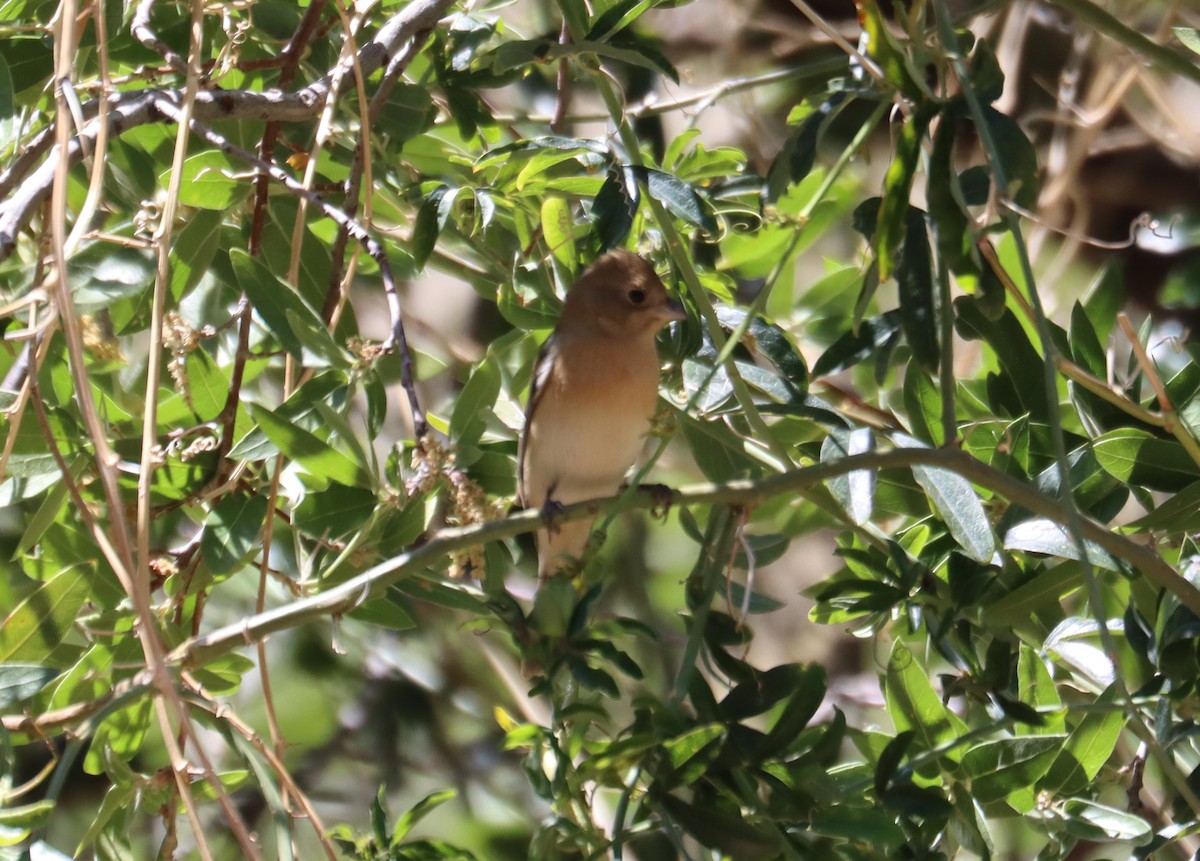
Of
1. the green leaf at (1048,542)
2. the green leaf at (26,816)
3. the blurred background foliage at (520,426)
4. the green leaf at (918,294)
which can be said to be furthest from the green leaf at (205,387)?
the green leaf at (1048,542)

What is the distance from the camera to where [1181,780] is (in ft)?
6.53

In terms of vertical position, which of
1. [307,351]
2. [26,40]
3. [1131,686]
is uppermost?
[26,40]

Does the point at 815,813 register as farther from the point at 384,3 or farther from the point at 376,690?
the point at 376,690

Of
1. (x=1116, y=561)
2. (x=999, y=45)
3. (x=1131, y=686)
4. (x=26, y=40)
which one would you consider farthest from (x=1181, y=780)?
(x=999, y=45)

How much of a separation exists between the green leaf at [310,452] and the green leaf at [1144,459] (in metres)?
1.34

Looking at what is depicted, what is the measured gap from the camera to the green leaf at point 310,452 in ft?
7.61

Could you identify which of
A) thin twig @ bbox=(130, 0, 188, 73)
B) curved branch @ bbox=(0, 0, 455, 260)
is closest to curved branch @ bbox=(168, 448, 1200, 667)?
curved branch @ bbox=(0, 0, 455, 260)

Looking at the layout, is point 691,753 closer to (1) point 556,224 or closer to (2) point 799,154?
(2) point 799,154

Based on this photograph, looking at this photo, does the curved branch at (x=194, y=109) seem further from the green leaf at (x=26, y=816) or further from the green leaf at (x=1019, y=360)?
the green leaf at (x=1019, y=360)

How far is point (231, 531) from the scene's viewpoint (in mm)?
2580

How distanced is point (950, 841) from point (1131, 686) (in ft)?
1.63

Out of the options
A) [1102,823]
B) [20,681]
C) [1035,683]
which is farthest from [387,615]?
[1102,823]

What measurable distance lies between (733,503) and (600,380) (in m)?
1.72

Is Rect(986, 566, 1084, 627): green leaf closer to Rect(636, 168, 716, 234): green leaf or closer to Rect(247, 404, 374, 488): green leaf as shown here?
Rect(636, 168, 716, 234): green leaf
